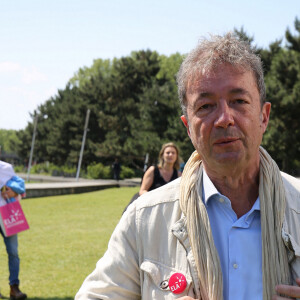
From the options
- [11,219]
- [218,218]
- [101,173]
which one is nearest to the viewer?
[218,218]

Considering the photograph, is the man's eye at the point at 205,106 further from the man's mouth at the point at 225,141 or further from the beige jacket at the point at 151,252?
the beige jacket at the point at 151,252

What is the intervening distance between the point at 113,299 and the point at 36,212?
14072mm

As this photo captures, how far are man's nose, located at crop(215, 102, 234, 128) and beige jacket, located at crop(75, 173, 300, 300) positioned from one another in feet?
1.07

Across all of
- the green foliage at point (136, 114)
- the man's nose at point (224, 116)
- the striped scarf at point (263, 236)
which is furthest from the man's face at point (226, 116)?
the green foliage at point (136, 114)

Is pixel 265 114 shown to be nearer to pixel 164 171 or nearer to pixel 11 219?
pixel 11 219

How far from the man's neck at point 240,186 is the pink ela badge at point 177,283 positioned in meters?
0.32

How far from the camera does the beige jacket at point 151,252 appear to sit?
154 centimetres

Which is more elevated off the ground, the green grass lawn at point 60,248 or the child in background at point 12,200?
the child in background at point 12,200

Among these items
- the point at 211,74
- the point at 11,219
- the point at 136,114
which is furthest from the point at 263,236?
the point at 136,114

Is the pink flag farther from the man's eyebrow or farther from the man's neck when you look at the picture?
the man's eyebrow

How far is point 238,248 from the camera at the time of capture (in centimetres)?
154

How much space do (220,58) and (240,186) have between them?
0.47m

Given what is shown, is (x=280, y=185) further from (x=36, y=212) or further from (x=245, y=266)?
(x=36, y=212)

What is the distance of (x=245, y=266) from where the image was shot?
1530mm
